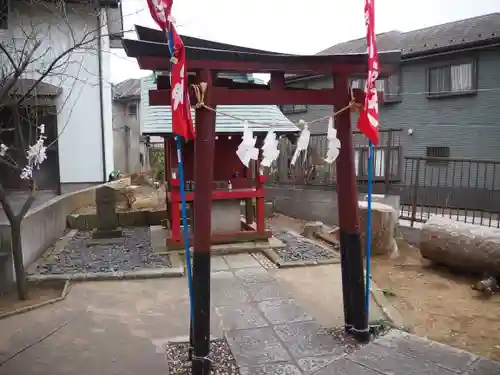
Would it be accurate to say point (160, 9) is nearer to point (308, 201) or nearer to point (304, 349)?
point (304, 349)

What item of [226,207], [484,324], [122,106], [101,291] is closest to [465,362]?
[484,324]

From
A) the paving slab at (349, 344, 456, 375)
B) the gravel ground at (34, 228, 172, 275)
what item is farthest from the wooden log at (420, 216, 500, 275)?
the gravel ground at (34, 228, 172, 275)

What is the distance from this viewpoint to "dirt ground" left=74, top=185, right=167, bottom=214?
13428 millimetres

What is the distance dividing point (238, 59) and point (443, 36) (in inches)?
593

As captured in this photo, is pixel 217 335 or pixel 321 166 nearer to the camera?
pixel 217 335

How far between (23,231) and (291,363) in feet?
18.7

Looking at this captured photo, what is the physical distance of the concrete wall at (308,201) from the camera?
1155cm

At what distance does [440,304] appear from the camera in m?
5.95

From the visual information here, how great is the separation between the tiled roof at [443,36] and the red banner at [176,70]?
41.6 ft

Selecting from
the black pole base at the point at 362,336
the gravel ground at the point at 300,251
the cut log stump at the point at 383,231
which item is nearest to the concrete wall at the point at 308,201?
the cut log stump at the point at 383,231

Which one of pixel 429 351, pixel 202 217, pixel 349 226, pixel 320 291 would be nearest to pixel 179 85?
pixel 202 217

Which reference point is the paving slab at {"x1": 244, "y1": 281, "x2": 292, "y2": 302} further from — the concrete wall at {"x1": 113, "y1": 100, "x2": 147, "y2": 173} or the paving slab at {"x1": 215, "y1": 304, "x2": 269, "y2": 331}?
the concrete wall at {"x1": 113, "y1": 100, "x2": 147, "y2": 173}

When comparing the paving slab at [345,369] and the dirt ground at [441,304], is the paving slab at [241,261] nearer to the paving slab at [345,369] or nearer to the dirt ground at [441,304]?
the dirt ground at [441,304]

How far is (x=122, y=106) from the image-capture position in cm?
2934
